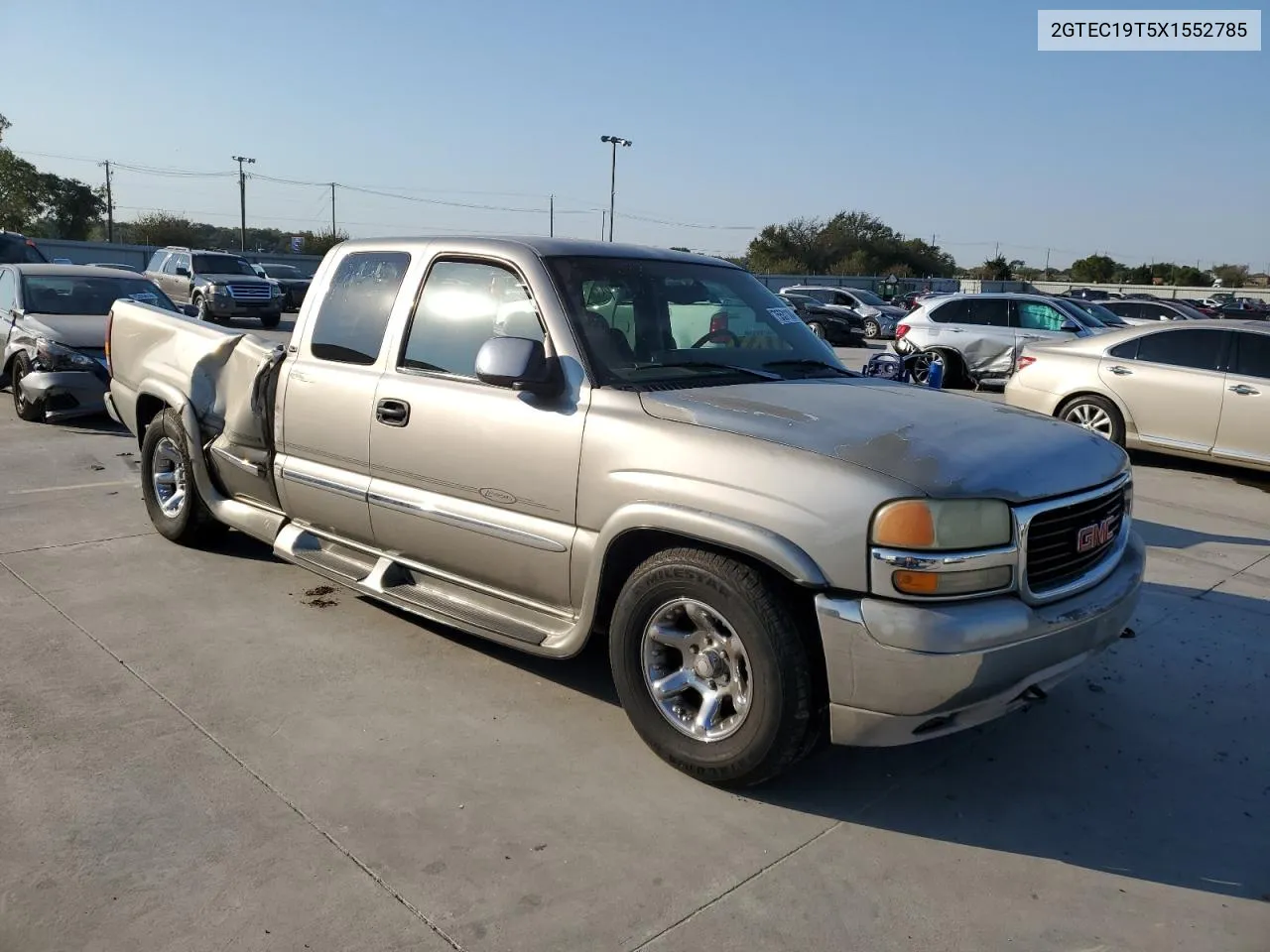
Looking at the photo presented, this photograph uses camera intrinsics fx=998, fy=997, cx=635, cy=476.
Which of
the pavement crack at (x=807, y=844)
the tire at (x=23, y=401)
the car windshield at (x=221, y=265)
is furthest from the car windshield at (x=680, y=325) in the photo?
the car windshield at (x=221, y=265)

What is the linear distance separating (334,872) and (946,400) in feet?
9.35

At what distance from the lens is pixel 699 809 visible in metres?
3.34

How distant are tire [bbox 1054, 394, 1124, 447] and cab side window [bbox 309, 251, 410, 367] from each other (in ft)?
24.6

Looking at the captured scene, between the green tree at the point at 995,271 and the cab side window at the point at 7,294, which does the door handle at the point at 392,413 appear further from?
the green tree at the point at 995,271

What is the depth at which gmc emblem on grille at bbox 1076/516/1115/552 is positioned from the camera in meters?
3.43

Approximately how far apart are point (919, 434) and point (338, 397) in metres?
2.67

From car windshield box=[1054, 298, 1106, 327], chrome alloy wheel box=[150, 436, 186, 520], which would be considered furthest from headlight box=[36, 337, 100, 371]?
car windshield box=[1054, 298, 1106, 327]

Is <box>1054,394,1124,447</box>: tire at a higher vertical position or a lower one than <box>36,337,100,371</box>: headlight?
lower

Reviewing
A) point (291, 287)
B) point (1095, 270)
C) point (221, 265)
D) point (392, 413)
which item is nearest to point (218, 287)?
point (221, 265)

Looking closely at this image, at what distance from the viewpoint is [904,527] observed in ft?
9.79

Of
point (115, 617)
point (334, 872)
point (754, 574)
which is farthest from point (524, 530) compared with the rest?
point (115, 617)

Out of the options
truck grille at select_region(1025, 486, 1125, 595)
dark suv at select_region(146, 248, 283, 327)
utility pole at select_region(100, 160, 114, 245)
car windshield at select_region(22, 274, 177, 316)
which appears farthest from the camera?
utility pole at select_region(100, 160, 114, 245)

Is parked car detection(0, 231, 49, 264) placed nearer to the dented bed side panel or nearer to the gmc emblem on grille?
the dented bed side panel

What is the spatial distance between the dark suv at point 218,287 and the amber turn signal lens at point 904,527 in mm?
22358
